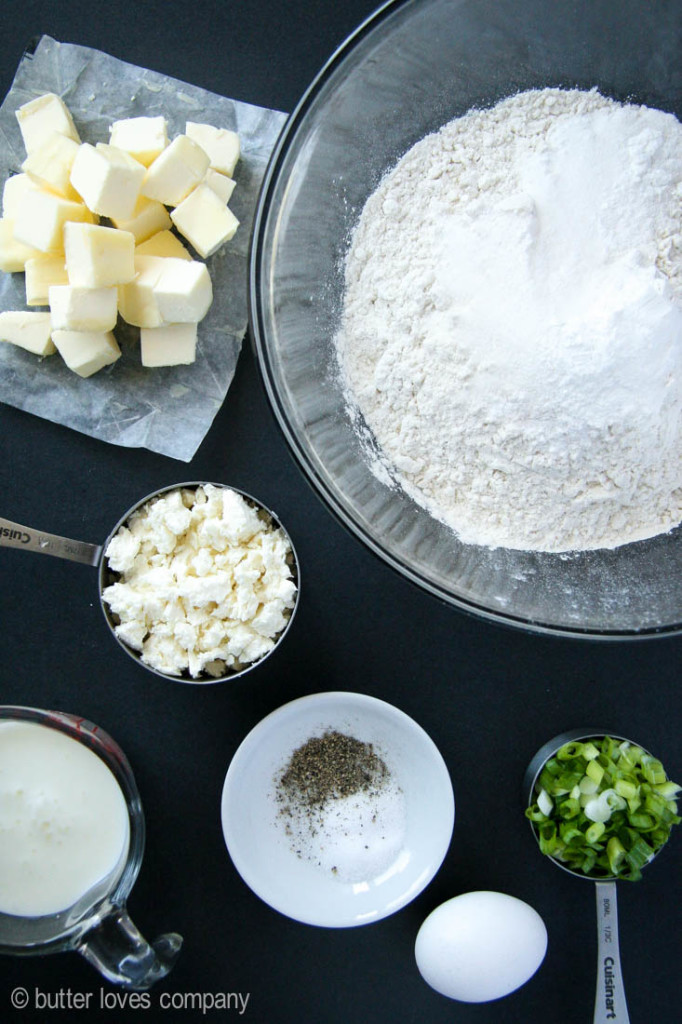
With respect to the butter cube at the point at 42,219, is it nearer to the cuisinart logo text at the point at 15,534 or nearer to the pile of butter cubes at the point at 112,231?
the pile of butter cubes at the point at 112,231

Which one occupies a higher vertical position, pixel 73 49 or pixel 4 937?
pixel 73 49

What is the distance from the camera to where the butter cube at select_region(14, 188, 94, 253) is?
1.27m

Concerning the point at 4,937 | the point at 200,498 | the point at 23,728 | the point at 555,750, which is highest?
the point at 200,498

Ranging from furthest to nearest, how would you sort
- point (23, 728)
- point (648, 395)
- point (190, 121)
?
1. point (190, 121)
2. point (23, 728)
3. point (648, 395)

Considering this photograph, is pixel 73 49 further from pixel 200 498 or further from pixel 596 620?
pixel 596 620

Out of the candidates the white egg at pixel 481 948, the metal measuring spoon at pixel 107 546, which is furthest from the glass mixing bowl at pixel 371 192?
the white egg at pixel 481 948

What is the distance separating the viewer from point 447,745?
4.76ft

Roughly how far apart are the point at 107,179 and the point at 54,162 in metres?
0.16

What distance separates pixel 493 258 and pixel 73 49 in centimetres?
89

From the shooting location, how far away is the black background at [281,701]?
1.44 m

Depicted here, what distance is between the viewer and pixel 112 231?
4.17 ft

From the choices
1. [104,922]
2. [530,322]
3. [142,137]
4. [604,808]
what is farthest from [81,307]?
[604,808]

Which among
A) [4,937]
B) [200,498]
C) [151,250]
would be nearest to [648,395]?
[200,498]

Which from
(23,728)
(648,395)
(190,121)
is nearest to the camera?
(648,395)
